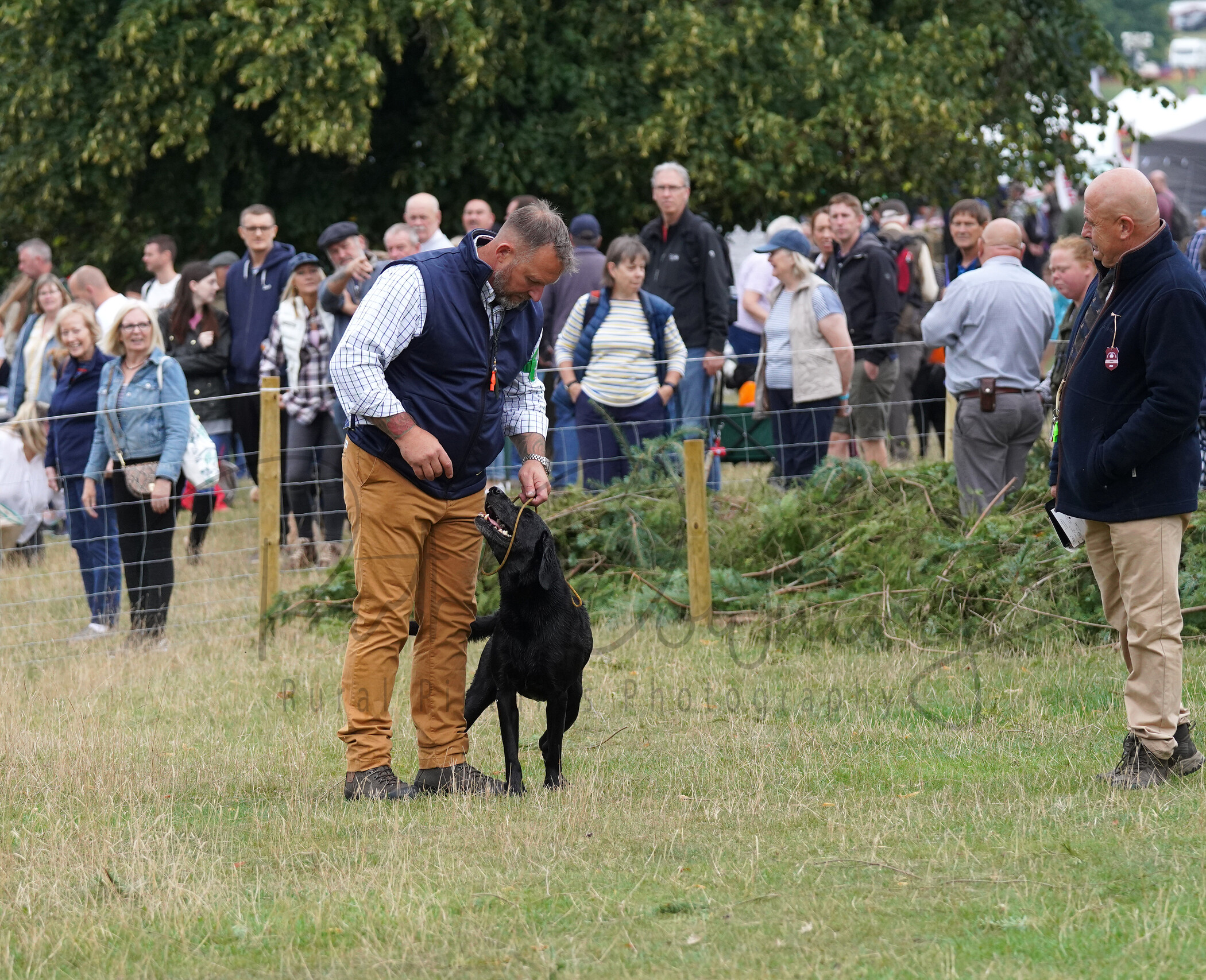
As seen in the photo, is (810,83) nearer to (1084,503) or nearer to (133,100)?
(133,100)

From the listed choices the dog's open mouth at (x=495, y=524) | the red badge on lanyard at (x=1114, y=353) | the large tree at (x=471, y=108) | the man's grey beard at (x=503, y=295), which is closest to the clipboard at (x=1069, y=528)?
the red badge on lanyard at (x=1114, y=353)

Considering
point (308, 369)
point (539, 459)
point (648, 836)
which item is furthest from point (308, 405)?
point (648, 836)

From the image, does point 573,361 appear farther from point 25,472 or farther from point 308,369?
point 25,472

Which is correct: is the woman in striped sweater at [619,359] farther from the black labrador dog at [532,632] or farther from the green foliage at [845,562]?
the black labrador dog at [532,632]

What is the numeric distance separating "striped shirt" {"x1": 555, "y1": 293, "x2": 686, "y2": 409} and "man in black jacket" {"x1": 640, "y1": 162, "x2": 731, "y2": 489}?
63 cm

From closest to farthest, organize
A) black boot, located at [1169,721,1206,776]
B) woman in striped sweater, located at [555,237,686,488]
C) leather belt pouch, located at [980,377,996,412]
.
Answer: black boot, located at [1169,721,1206,776], leather belt pouch, located at [980,377,996,412], woman in striped sweater, located at [555,237,686,488]

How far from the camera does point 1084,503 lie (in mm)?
5785

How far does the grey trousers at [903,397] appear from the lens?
12.4 m

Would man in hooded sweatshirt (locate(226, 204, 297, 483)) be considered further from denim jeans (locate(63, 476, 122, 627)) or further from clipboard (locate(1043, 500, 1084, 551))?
clipboard (locate(1043, 500, 1084, 551))

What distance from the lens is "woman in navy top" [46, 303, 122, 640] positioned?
33.1 feet

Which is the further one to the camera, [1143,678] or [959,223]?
[959,223]

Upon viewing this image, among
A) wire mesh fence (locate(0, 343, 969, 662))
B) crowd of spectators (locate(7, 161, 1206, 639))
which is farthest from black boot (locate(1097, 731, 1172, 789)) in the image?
wire mesh fence (locate(0, 343, 969, 662))

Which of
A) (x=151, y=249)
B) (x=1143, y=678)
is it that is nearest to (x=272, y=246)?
(x=151, y=249)

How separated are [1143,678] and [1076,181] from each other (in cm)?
1526
